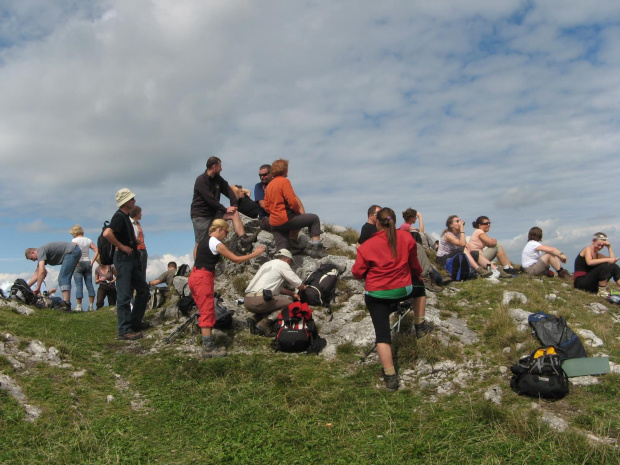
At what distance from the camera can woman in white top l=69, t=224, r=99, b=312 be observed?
538 inches

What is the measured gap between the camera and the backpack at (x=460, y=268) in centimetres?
1216

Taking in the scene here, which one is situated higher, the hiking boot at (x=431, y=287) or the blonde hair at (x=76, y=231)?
the blonde hair at (x=76, y=231)

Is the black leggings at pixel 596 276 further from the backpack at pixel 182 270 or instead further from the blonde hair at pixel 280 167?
the backpack at pixel 182 270

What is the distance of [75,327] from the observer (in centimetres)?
1020

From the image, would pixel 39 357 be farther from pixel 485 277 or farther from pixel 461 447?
pixel 485 277

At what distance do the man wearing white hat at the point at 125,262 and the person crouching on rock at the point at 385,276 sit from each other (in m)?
5.19

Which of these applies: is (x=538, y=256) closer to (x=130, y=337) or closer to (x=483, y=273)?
(x=483, y=273)

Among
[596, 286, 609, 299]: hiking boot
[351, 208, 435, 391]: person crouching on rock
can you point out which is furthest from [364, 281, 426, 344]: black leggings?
[596, 286, 609, 299]: hiking boot

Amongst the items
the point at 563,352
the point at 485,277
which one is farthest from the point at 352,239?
the point at 563,352

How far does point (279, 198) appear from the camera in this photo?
1058cm

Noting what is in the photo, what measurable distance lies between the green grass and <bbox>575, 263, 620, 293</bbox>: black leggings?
387cm

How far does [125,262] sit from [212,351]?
302 centimetres

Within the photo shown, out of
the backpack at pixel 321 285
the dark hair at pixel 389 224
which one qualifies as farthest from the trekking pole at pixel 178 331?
the dark hair at pixel 389 224

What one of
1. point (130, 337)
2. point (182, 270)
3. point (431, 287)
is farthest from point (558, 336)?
point (182, 270)
